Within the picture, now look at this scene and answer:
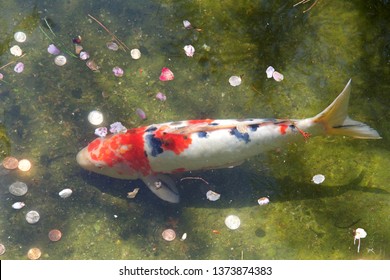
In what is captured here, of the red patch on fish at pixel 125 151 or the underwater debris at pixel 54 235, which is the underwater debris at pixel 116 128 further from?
the underwater debris at pixel 54 235

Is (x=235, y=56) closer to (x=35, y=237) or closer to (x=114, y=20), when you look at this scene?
(x=114, y=20)

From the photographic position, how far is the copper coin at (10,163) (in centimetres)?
485

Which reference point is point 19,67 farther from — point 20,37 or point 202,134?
point 202,134

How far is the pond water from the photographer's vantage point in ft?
15.9

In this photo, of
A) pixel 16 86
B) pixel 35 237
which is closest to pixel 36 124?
pixel 16 86

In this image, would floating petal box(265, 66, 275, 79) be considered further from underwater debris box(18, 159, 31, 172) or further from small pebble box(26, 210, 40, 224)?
small pebble box(26, 210, 40, 224)

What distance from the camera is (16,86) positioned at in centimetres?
501

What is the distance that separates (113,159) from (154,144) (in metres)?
0.44

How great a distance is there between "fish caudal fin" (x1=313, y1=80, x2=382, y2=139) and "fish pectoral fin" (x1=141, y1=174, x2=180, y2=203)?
1.49 meters

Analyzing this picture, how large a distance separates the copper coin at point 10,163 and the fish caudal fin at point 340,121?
2838mm

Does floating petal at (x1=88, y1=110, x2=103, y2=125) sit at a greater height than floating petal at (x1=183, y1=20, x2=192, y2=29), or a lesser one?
lesser

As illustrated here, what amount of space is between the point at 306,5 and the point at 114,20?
2.03 meters

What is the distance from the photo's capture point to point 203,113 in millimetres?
5105

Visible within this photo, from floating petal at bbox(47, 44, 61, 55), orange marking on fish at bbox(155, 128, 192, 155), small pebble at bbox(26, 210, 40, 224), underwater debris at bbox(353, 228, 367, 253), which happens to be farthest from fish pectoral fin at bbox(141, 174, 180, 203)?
underwater debris at bbox(353, 228, 367, 253)
